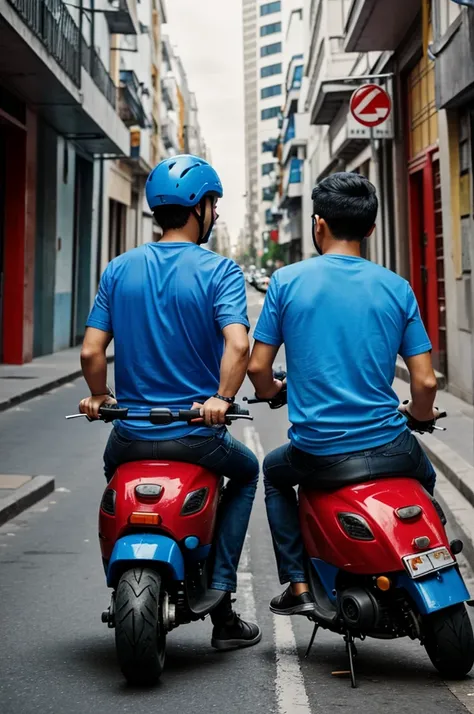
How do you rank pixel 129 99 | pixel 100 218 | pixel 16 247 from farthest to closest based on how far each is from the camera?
pixel 129 99
pixel 100 218
pixel 16 247

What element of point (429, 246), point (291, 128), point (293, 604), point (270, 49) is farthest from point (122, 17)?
point (270, 49)

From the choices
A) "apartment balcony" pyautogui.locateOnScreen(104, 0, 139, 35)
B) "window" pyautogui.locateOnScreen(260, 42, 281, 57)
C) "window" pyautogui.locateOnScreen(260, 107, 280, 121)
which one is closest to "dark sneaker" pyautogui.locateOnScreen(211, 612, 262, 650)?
"apartment balcony" pyautogui.locateOnScreen(104, 0, 139, 35)

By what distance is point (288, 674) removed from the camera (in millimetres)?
4172

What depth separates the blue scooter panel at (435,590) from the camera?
12.3ft

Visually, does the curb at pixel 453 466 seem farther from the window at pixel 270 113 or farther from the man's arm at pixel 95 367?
the window at pixel 270 113

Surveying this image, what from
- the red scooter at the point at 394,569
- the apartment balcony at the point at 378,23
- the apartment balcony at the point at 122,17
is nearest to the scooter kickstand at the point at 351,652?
the red scooter at the point at 394,569

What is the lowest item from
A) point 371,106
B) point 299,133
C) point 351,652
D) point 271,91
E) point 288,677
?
point 288,677

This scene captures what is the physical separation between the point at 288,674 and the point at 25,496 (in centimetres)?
421

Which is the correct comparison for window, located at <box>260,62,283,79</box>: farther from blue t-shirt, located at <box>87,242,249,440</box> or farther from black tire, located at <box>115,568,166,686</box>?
black tire, located at <box>115,568,166,686</box>

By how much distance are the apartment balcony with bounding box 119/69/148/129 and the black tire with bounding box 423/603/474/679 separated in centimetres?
3277

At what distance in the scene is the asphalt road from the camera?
12.6 ft

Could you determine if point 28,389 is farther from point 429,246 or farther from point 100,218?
point 100,218

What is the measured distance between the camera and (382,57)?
21.7 metres

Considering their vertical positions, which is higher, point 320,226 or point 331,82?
point 331,82
